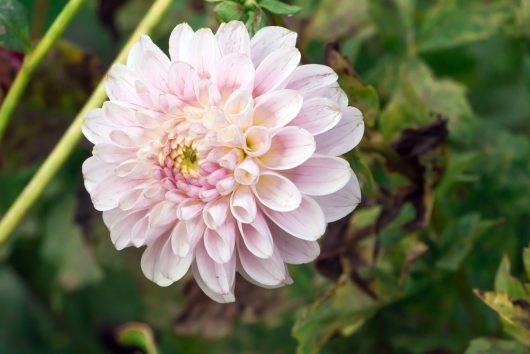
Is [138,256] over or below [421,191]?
below

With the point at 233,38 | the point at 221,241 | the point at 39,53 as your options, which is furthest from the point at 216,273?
the point at 39,53

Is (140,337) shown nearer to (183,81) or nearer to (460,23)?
(183,81)

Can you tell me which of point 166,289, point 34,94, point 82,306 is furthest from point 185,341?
point 34,94

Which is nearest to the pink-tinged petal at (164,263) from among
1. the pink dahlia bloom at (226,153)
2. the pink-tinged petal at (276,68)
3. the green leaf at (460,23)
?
the pink dahlia bloom at (226,153)

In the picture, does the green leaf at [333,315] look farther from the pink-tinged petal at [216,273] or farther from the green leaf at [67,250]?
the green leaf at [67,250]

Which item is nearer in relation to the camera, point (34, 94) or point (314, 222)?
point (314, 222)

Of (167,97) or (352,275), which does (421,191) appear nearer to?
(352,275)
